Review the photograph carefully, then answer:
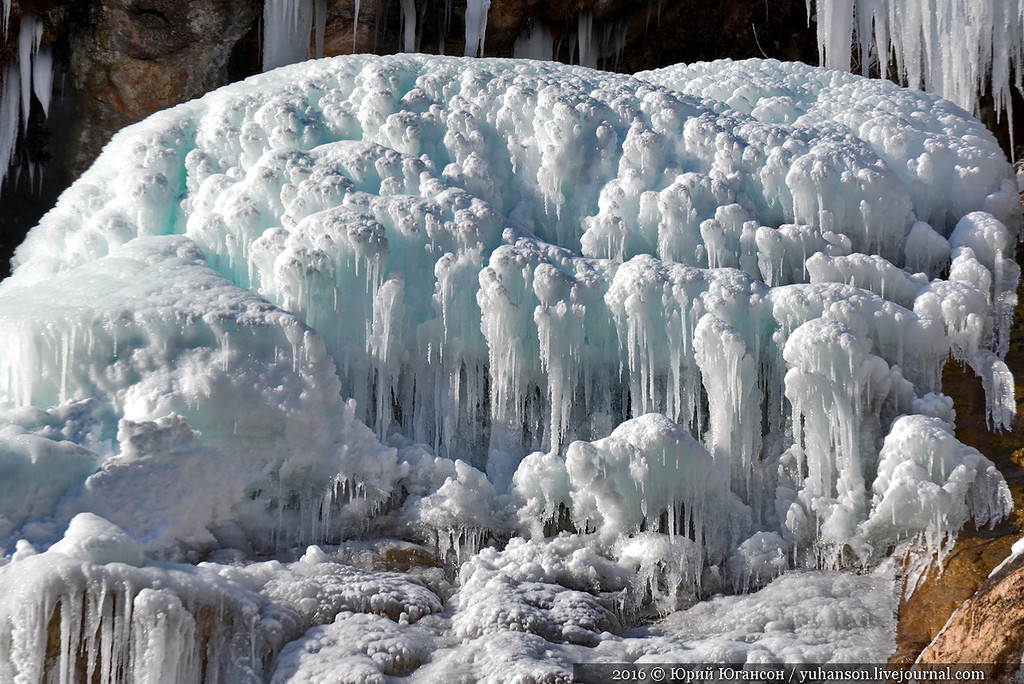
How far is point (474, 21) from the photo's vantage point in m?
11.2

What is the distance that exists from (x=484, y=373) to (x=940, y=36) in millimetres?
6796

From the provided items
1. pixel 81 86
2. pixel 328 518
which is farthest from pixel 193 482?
pixel 81 86

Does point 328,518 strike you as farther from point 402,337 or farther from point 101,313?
point 101,313

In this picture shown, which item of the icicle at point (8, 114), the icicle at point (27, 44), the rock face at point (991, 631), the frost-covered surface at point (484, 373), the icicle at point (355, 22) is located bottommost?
the rock face at point (991, 631)

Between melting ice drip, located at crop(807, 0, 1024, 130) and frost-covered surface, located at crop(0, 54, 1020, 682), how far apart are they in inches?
107

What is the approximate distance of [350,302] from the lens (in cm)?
692

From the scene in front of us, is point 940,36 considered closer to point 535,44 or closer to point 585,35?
point 585,35

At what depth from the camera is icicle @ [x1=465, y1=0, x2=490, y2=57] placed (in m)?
11.2

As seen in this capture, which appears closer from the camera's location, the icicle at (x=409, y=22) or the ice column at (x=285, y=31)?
the ice column at (x=285, y=31)

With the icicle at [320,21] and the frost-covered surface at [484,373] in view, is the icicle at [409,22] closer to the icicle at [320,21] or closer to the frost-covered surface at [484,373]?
the icicle at [320,21]

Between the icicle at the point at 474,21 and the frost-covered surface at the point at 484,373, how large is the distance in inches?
112

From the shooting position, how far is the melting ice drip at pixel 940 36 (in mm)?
11008

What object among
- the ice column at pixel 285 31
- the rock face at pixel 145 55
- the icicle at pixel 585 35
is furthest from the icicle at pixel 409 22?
the icicle at pixel 585 35

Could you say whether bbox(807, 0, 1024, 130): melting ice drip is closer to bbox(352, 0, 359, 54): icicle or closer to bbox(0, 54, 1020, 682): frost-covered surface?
bbox(0, 54, 1020, 682): frost-covered surface
